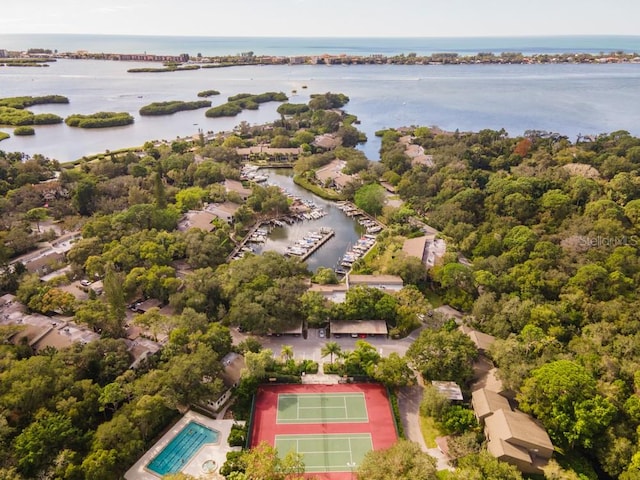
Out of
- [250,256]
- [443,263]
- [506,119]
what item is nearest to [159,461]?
[250,256]

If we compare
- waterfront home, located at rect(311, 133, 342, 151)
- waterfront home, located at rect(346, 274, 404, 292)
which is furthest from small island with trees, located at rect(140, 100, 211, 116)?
waterfront home, located at rect(346, 274, 404, 292)

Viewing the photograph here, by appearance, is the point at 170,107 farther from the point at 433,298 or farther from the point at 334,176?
the point at 433,298

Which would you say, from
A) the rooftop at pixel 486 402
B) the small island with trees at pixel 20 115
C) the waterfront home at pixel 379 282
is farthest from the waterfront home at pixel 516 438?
the small island with trees at pixel 20 115

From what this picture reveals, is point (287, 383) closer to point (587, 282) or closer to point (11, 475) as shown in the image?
point (11, 475)

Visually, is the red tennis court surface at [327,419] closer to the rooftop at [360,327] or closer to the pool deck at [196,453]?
the pool deck at [196,453]

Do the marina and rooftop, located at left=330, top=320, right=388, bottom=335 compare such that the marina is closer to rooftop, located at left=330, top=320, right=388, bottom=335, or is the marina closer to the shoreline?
rooftop, located at left=330, top=320, right=388, bottom=335
